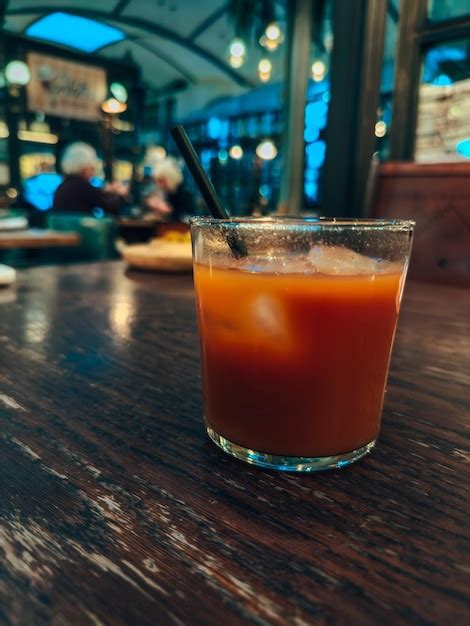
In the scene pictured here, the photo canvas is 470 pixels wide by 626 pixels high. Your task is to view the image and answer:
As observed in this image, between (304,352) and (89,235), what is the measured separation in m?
3.90

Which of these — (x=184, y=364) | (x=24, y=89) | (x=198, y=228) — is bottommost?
(x=184, y=364)

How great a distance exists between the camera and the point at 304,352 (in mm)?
358

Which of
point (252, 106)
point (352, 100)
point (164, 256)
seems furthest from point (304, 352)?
point (252, 106)

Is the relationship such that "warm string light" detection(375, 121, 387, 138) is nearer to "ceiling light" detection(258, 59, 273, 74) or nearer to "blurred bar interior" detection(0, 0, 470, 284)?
"blurred bar interior" detection(0, 0, 470, 284)

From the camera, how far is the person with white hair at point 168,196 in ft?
20.7

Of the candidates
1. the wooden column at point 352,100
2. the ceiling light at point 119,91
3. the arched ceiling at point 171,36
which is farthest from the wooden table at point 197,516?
the ceiling light at point 119,91

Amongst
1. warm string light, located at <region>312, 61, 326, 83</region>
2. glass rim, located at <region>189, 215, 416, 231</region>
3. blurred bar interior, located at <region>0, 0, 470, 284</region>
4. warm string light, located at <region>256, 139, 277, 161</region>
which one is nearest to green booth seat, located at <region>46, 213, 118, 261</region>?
blurred bar interior, located at <region>0, 0, 470, 284</region>

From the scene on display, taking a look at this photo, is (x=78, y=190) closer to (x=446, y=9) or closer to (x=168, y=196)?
(x=168, y=196)

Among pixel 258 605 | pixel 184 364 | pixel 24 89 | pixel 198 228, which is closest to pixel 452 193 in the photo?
pixel 184 364

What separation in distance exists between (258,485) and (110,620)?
138 millimetres

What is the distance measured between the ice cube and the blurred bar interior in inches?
49.9

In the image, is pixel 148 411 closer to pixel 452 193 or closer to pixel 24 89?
pixel 452 193

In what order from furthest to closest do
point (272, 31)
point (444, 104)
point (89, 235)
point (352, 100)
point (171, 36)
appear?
1. point (171, 36)
2. point (272, 31)
3. point (89, 235)
4. point (352, 100)
5. point (444, 104)

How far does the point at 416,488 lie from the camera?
33 cm
